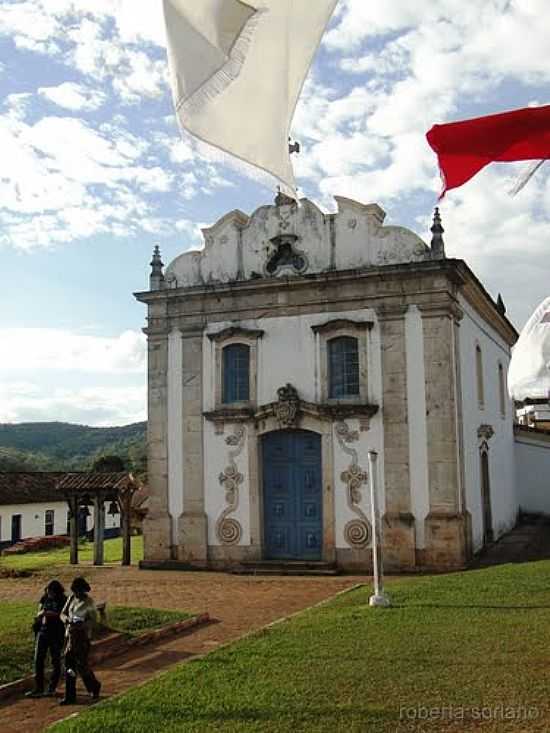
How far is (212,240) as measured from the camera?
64.4 ft

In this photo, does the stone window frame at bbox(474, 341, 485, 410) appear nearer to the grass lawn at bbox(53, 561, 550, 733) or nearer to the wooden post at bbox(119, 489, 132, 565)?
the wooden post at bbox(119, 489, 132, 565)

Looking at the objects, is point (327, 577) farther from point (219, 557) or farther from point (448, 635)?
point (448, 635)

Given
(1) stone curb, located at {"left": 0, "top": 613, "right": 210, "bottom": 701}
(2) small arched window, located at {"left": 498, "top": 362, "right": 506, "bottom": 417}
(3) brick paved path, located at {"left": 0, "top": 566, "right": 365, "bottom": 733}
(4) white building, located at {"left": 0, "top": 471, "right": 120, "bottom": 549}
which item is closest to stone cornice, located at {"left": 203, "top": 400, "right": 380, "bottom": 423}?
(3) brick paved path, located at {"left": 0, "top": 566, "right": 365, "bottom": 733}

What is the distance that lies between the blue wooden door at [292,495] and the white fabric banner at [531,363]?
605 inches

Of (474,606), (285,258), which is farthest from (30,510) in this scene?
(474,606)

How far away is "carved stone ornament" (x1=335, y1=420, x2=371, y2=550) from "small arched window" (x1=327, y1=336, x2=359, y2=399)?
723 mm

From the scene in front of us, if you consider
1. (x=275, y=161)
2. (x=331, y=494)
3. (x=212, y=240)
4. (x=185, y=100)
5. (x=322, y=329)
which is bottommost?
(x=331, y=494)

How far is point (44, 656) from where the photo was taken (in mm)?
8766

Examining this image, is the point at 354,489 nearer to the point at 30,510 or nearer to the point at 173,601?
the point at 173,601

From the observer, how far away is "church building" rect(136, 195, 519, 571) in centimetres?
1731

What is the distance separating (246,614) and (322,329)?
7.07 metres

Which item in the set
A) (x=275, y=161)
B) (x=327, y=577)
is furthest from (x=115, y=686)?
(x=327, y=577)

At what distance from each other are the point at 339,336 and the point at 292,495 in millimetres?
3533

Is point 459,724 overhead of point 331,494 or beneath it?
beneath
